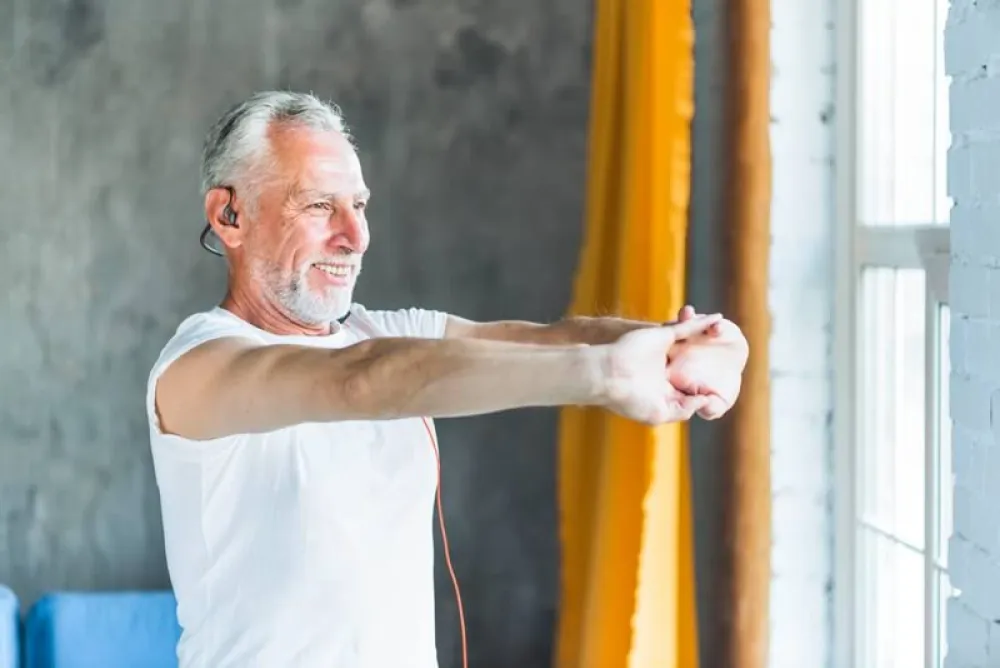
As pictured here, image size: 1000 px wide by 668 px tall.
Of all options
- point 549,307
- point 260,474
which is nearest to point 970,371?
point 260,474

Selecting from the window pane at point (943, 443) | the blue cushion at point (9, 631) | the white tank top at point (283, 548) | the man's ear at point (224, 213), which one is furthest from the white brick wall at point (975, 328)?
the blue cushion at point (9, 631)

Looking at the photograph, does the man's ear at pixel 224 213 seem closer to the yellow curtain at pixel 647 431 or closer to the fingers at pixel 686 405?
the fingers at pixel 686 405

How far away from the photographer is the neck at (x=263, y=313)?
181 cm

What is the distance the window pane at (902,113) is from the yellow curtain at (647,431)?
0.32m

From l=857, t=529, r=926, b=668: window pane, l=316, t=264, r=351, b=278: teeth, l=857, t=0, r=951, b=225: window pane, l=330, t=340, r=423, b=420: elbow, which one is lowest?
l=857, t=529, r=926, b=668: window pane

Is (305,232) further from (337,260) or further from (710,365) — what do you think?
(710,365)

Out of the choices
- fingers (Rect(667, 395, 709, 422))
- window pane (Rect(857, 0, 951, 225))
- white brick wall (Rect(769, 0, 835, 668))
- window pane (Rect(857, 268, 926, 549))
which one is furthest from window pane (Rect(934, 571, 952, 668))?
fingers (Rect(667, 395, 709, 422))

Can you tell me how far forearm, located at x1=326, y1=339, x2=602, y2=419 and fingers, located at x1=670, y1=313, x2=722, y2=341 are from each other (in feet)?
0.71

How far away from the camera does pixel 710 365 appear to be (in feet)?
5.16

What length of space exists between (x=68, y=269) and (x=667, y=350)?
221 centimetres

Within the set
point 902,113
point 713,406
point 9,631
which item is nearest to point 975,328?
point 713,406

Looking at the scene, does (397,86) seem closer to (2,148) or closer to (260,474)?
(2,148)

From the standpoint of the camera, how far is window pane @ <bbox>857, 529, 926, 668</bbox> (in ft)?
7.25

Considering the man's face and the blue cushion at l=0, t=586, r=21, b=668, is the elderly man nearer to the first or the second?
the man's face
